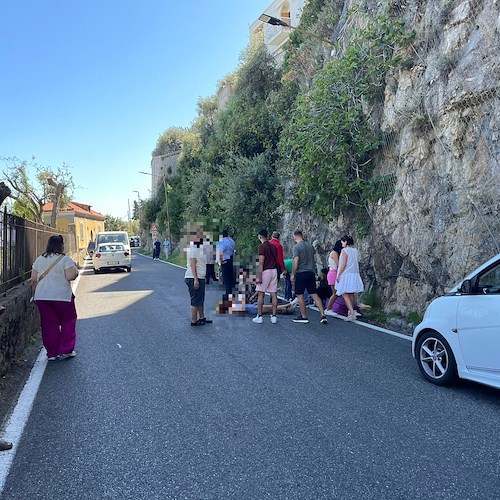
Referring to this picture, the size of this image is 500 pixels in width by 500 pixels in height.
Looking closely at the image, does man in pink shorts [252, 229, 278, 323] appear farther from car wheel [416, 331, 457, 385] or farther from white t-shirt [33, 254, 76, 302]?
car wheel [416, 331, 457, 385]

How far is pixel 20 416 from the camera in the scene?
4.46 meters

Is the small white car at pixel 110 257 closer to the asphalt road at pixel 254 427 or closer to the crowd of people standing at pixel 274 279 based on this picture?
the crowd of people standing at pixel 274 279

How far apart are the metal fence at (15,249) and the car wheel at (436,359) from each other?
603 cm

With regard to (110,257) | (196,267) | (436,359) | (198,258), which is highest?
(198,258)

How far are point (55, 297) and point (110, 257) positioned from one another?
16.8 m

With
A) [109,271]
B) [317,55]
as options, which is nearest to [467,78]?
[317,55]

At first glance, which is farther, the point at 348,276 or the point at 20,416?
the point at 348,276

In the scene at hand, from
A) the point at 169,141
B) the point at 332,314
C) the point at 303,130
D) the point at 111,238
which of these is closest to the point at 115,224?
the point at 169,141

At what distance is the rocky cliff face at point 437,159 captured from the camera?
799 cm

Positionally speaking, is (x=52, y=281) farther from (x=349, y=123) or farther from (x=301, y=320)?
(x=349, y=123)

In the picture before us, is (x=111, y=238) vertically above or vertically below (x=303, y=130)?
below

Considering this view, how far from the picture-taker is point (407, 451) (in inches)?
141

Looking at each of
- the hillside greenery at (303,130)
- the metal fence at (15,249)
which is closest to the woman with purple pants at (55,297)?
the metal fence at (15,249)

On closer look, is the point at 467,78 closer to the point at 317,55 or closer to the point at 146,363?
the point at 146,363
